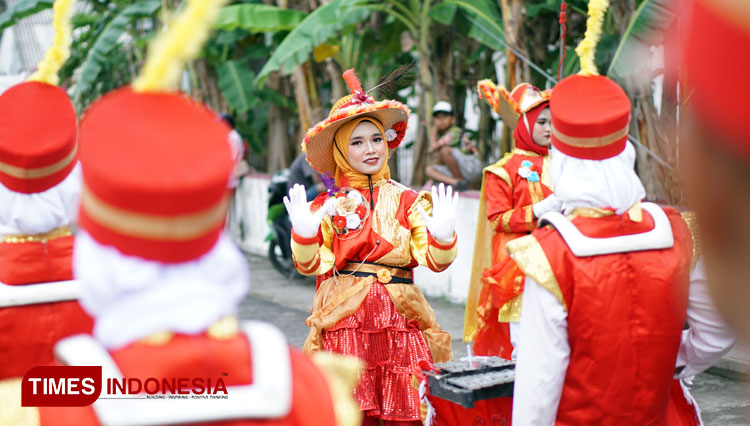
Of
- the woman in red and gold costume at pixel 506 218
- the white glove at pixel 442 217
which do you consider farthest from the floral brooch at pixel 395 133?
the woman in red and gold costume at pixel 506 218

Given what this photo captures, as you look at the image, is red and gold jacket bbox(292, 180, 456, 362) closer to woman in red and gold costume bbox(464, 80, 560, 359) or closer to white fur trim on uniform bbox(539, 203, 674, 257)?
woman in red and gold costume bbox(464, 80, 560, 359)

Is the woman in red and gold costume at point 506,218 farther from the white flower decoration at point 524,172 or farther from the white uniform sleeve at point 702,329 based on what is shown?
the white uniform sleeve at point 702,329

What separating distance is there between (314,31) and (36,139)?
5994mm

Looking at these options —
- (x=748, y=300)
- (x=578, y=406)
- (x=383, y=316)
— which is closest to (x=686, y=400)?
(x=578, y=406)

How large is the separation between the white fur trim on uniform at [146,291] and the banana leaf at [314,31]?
718cm

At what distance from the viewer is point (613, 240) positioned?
2.89 meters

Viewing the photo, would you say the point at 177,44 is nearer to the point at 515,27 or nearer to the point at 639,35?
the point at 639,35

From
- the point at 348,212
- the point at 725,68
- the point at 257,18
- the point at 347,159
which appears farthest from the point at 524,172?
the point at 257,18

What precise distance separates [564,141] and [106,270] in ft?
5.59

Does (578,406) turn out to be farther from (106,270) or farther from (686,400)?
(106,270)

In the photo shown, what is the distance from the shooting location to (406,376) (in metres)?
4.11

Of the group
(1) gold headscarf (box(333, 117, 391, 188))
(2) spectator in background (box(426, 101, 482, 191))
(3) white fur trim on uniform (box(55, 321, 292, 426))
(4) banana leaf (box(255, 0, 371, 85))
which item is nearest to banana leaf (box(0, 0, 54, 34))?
(4) banana leaf (box(255, 0, 371, 85))

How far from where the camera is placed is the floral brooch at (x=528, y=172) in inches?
219

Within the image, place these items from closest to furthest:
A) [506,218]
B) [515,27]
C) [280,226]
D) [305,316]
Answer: [506,218] → [515,27] → [305,316] → [280,226]
